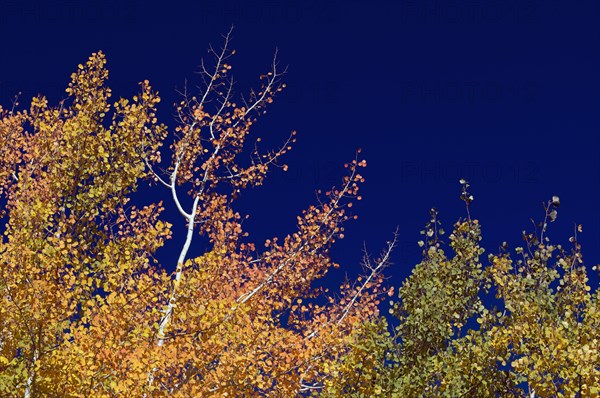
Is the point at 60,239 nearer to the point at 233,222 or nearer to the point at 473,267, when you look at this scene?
the point at 233,222

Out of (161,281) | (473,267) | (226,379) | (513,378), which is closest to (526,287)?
(473,267)

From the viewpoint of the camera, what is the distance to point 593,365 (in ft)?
31.3

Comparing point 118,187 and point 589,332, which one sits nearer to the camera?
point 589,332

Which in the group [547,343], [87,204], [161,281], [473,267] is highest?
[87,204]

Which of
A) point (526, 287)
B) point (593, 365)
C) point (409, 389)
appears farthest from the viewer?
point (526, 287)

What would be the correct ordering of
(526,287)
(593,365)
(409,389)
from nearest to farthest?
(593,365) < (409,389) < (526,287)

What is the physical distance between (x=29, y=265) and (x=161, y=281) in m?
2.28

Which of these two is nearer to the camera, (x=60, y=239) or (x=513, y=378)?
(x=513, y=378)

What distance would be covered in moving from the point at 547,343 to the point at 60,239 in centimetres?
922

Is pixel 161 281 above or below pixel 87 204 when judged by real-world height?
below

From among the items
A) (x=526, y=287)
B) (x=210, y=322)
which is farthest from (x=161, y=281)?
(x=526, y=287)

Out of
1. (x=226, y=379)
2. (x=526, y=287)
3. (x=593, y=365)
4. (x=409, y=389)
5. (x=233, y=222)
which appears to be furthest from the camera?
(x=233, y=222)

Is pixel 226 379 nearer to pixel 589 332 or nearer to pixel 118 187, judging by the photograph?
pixel 118 187

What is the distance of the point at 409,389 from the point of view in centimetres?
1018
